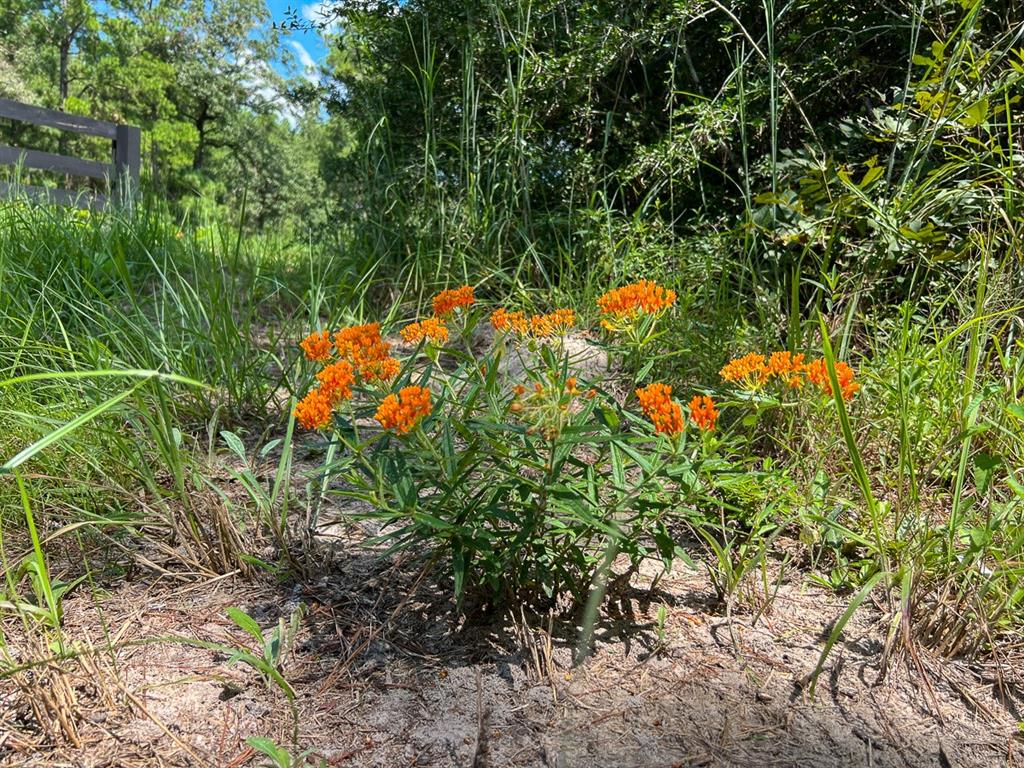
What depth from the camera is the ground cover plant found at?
983 mm

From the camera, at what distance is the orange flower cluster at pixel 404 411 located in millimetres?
907

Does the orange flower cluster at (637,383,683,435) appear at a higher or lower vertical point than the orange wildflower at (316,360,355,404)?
higher

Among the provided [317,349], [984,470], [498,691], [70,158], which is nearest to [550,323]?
[317,349]

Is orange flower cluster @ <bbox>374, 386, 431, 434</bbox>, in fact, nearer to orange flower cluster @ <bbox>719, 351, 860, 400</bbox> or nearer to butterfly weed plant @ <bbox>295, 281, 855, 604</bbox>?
butterfly weed plant @ <bbox>295, 281, 855, 604</bbox>

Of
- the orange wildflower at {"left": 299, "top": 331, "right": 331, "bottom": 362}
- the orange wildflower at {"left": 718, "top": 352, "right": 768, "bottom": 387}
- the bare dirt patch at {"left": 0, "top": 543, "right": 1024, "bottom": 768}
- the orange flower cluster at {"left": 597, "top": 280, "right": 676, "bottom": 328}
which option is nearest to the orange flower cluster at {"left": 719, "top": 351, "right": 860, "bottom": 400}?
the orange wildflower at {"left": 718, "top": 352, "right": 768, "bottom": 387}

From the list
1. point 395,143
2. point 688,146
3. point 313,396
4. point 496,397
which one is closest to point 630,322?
point 496,397

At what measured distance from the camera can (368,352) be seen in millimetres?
1070

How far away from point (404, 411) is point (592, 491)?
0.33m

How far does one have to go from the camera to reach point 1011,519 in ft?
4.19

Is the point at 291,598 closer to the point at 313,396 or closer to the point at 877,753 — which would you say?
the point at 313,396

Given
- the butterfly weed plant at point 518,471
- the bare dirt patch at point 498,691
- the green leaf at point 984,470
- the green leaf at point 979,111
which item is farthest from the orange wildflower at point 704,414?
the green leaf at point 979,111

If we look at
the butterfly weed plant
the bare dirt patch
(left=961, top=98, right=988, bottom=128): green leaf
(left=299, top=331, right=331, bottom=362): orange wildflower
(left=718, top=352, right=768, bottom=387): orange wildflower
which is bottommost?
the bare dirt patch

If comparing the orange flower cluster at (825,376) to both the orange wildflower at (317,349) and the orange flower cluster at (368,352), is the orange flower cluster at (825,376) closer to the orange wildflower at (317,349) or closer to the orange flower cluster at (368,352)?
the orange flower cluster at (368,352)

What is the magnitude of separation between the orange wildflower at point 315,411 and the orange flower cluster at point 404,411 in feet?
0.37
